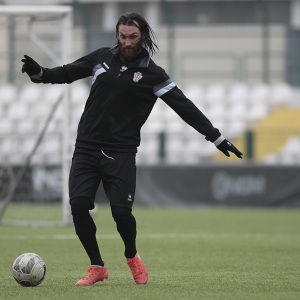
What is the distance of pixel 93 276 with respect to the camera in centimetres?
624

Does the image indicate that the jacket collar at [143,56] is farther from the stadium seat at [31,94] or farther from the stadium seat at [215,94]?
the stadium seat at [215,94]

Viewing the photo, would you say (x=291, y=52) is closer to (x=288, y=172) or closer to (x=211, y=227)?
(x=288, y=172)

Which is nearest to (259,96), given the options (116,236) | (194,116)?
(116,236)

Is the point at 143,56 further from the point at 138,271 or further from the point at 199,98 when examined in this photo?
the point at 199,98

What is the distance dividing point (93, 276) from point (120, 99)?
1318 millimetres

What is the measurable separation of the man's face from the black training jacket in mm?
92

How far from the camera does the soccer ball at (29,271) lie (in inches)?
239

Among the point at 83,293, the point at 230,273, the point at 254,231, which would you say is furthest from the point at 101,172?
the point at 254,231

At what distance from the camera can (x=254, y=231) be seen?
11648 millimetres

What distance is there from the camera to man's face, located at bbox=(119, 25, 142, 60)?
609cm

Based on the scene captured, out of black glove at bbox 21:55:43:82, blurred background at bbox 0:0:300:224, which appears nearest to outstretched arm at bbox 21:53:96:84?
black glove at bbox 21:55:43:82

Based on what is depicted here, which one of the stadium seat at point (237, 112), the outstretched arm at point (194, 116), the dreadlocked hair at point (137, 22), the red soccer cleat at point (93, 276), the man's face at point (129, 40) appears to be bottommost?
the red soccer cleat at point (93, 276)

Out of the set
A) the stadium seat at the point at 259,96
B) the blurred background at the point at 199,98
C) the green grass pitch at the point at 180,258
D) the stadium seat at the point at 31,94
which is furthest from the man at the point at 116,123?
the stadium seat at the point at 259,96

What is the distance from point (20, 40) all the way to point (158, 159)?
12.6 ft
